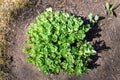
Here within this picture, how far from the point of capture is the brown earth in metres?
4.55

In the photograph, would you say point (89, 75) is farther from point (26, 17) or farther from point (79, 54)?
point (26, 17)

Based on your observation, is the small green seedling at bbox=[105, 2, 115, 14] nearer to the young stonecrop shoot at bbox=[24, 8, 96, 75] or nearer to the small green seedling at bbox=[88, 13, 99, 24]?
the small green seedling at bbox=[88, 13, 99, 24]

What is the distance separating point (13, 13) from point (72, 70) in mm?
1209

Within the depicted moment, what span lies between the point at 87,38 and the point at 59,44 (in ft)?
1.78

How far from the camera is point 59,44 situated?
424cm

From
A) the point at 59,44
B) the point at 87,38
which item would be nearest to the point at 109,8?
the point at 87,38

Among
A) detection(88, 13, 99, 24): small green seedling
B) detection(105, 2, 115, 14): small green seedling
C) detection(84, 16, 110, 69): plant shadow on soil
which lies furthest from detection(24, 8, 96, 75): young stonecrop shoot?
detection(105, 2, 115, 14): small green seedling

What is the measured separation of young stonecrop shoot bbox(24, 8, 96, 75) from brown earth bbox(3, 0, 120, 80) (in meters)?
0.32

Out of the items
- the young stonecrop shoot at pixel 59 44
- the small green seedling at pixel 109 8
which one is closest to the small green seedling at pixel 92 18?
the small green seedling at pixel 109 8

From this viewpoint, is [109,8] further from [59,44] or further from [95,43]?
[59,44]

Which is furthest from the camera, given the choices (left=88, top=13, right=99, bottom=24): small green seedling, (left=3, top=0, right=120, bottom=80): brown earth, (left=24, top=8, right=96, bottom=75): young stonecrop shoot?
(left=88, top=13, right=99, bottom=24): small green seedling

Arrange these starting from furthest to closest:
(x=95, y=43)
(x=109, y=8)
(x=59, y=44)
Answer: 1. (x=109, y=8)
2. (x=95, y=43)
3. (x=59, y=44)

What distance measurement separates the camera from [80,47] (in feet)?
14.0

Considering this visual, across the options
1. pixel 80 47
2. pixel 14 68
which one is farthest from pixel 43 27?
pixel 14 68
